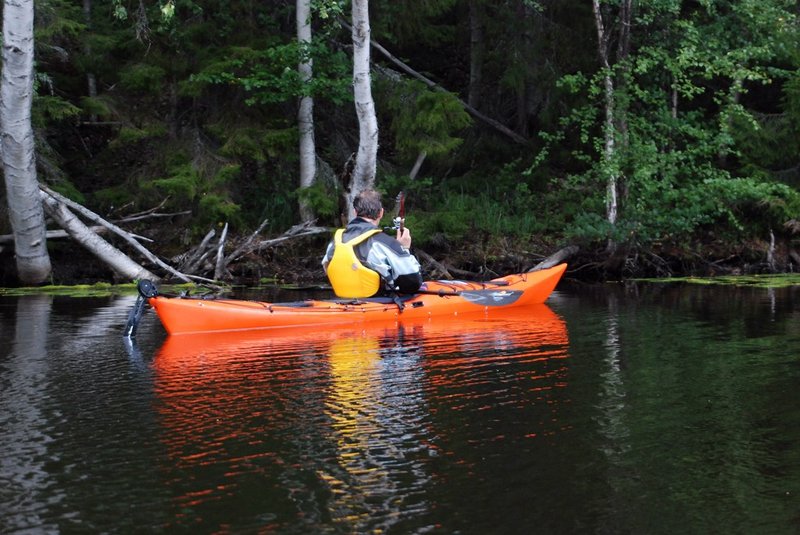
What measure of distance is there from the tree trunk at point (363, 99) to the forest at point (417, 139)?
61 mm

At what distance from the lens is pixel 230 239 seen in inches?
679

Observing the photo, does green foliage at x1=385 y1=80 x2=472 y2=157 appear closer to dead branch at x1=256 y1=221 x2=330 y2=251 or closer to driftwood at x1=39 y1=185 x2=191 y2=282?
dead branch at x1=256 y1=221 x2=330 y2=251

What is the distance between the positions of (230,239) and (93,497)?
12647 mm

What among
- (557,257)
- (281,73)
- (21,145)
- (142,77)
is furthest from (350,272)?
(142,77)

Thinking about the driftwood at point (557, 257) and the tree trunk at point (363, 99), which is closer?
the tree trunk at point (363, 99)

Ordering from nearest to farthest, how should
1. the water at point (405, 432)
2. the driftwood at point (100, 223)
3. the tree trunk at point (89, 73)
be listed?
1. the water at point (405, 432)
2. the driftwood at point (100, 223)
3. the tree trunk at point (89, 73)

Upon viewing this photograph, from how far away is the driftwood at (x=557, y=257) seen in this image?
16.2 m

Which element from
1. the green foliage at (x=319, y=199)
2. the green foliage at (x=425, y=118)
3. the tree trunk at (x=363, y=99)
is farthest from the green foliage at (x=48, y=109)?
the green foliage at (x=425, y=118)

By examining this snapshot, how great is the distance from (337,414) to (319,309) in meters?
4.18

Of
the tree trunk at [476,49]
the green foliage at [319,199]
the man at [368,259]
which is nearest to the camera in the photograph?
the man at [368,259]

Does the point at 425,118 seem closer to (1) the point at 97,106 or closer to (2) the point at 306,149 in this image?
(2) the point at 306,149

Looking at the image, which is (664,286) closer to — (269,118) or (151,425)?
(269,118)

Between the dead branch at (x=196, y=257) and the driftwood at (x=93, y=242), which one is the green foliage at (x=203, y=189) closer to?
the dead branch at (x=196, y=257)

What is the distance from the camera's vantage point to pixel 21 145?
1415 centimetres
